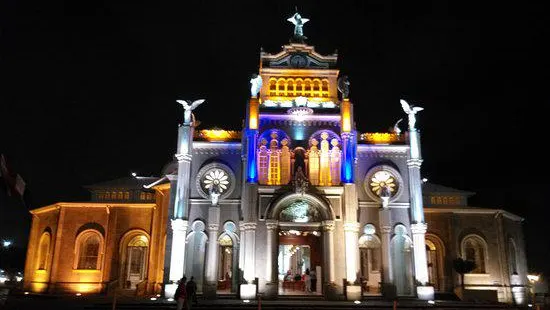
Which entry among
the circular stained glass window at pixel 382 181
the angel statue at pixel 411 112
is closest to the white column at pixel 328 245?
the circular stained glass window at pixel 382 181

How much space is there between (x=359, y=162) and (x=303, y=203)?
5259 millimetres

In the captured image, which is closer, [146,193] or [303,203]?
[303,203]

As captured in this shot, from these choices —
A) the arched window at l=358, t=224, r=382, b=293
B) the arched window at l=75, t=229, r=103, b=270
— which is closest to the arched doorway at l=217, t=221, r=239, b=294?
the arched window at l=358, t=224, r=382, b=293

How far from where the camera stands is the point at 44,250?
39.3 meters

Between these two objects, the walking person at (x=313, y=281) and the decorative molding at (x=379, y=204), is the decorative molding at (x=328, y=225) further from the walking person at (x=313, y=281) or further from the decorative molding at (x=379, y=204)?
the walking person at (x=313, y=281)

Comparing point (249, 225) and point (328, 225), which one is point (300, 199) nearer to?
point (328, 225)

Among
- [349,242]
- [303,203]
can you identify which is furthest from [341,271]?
[303,203]

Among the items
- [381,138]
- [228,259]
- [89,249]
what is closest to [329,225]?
[381,138]

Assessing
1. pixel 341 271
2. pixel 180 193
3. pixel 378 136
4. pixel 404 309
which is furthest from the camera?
pixel 378 136

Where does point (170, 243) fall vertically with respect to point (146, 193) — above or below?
below

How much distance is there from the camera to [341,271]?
30.3 meters

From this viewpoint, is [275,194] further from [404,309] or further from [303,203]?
[404,309]

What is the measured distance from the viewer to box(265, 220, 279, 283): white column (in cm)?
3019

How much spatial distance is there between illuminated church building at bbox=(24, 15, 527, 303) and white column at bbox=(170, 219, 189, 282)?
0.06m
